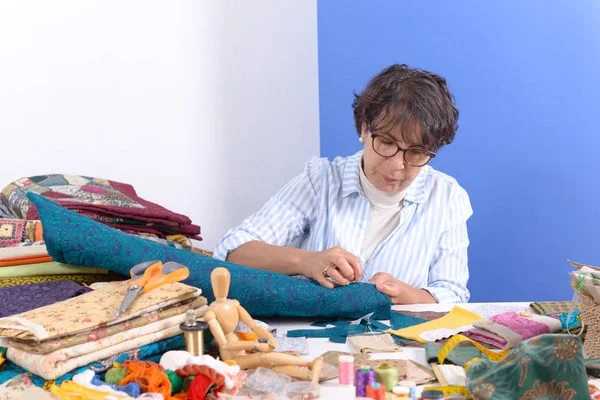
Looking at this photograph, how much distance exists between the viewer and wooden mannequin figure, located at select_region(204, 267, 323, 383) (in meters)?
1.31

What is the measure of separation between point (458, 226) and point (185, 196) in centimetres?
161

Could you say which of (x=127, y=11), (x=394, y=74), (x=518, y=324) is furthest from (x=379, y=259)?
(x=127, y=11)

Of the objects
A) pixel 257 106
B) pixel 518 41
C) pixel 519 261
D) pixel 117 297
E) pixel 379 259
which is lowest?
pixel 519 261

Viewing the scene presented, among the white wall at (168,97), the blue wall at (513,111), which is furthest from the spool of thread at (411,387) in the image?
the white wall at (168,97)

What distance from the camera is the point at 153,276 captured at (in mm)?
1502

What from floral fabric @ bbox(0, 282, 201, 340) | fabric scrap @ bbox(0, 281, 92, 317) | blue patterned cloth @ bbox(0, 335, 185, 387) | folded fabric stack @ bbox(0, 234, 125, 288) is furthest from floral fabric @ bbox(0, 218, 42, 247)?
blue patterned cloth @ bbox(0, 335, 185, 387)

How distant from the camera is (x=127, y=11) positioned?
11.3 ft

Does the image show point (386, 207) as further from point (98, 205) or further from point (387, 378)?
point (387, 378)

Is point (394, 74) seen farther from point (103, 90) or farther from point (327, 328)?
point (103, 90)

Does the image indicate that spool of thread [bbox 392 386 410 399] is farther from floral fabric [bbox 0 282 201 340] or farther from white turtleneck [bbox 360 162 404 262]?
white turtleneck [bbox 360 162 404 262]

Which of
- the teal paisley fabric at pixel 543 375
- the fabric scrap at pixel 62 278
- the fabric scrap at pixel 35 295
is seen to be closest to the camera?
the teal paisley fabric at pixel 543 375

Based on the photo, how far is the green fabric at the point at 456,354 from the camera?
1.42m

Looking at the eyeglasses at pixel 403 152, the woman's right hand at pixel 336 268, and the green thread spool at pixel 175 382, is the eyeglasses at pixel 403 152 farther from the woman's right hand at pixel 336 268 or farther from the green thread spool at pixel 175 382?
the green thread spool at pixel 175 382

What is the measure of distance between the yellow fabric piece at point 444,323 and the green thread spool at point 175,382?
582 millimetres
